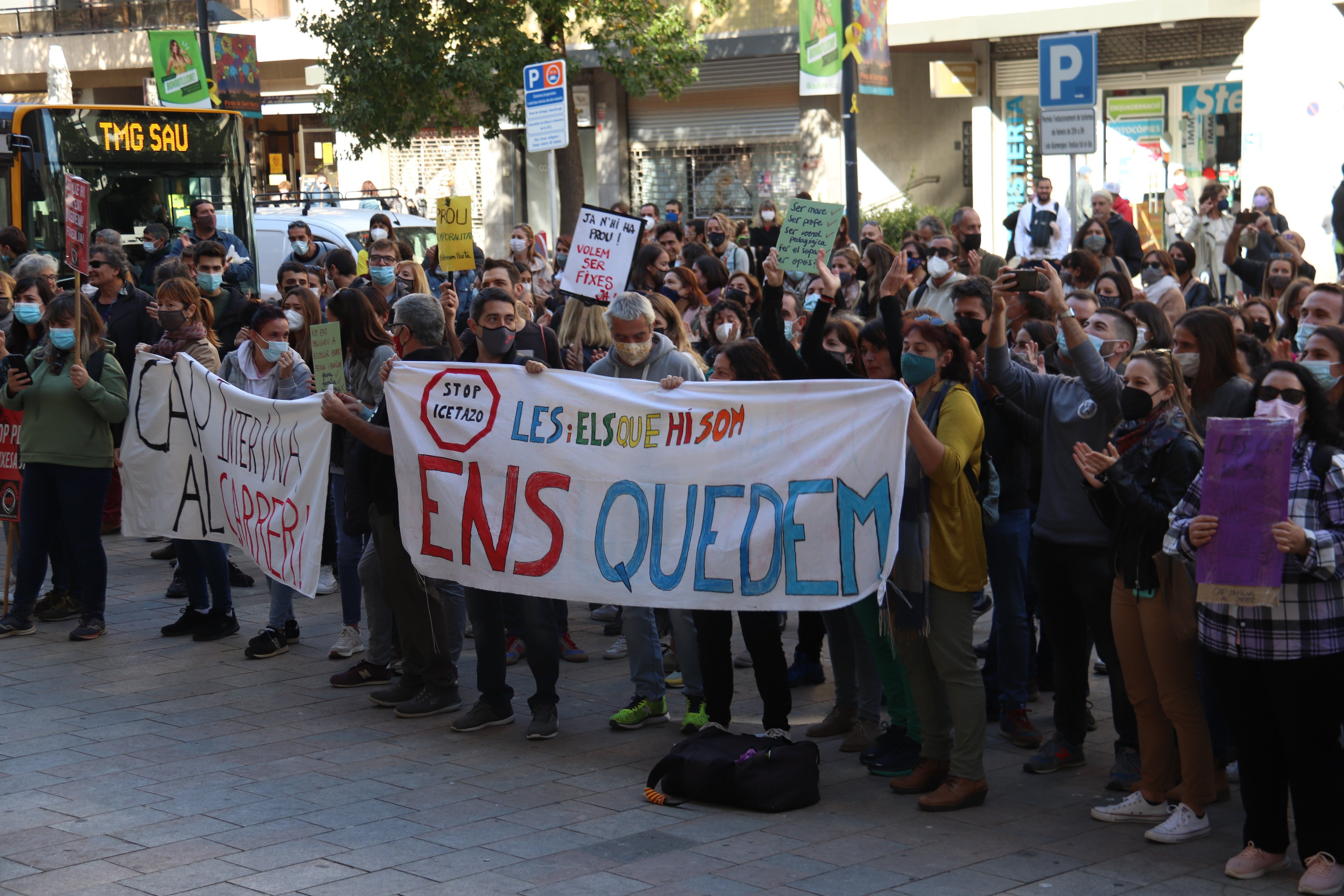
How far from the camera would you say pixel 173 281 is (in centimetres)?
915

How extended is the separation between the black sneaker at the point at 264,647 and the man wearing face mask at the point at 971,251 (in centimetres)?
544

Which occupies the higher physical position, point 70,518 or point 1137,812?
point 70,518

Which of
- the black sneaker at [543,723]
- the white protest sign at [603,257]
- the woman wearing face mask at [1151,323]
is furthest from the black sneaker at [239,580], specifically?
the woman wearing face mask at [1151,323]

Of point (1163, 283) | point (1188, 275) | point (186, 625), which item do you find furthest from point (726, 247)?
point (186, 625)

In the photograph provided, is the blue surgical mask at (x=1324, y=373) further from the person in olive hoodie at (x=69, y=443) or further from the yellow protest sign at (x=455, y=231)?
the yellow protest sign at (x=455, y=231)

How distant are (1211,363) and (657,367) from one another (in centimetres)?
239

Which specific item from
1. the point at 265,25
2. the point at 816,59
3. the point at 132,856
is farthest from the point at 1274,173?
the point at 265,25

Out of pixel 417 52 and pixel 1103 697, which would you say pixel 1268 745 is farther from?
pixel 417 52

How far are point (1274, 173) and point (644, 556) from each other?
17.4 m

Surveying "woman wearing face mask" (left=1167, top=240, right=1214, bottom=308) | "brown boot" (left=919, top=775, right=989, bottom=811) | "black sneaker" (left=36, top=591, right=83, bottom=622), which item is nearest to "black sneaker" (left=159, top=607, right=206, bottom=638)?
"black sneaker" (left=36, top=591, right=83, bottom=622)

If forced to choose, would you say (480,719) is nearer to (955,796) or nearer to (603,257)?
(955,796)

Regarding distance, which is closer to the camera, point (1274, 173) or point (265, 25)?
point (1274, 173)

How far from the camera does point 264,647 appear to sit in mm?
8320

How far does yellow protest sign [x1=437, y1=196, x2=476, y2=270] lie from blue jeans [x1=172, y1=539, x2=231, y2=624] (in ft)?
9.97
